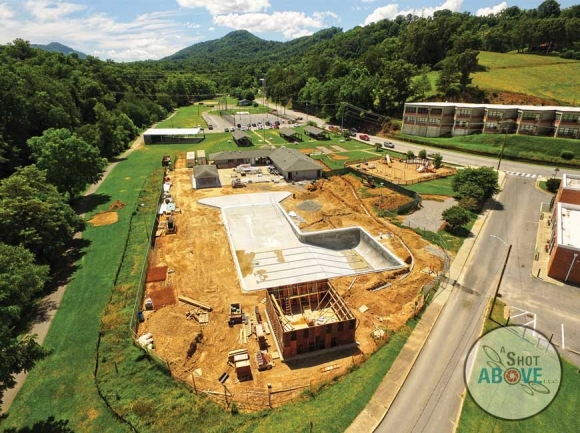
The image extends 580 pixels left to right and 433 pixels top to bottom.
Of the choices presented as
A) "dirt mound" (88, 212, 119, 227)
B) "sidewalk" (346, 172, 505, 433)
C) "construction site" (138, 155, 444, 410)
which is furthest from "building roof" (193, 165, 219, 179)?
"sidewalk" (346, 172, 505, 433)

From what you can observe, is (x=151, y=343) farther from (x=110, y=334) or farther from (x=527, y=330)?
(x=527, y=330)

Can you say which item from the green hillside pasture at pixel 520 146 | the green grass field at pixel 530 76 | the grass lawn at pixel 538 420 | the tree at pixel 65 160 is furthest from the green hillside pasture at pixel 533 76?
the tree at pixel 65 160

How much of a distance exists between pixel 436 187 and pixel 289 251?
32.3 metres

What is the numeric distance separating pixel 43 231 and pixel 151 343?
19.1 m

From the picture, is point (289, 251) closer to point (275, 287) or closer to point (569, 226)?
point (275, 287)

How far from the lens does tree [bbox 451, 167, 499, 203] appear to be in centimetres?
4812

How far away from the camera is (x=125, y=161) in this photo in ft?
257

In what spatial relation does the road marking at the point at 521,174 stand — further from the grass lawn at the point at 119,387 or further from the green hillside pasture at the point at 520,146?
the grass lawn at the point at 119,387

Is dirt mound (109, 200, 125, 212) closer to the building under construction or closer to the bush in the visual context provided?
the building under construction

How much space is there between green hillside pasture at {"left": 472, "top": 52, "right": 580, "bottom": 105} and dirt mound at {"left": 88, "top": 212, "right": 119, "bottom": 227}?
10484 centimetres

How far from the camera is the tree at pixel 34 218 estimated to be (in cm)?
3291

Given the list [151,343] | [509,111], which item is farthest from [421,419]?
[509,111]

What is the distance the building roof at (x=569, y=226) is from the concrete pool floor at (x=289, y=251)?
15654 millimetres

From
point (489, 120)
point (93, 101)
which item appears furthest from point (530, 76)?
point (93, 101)
